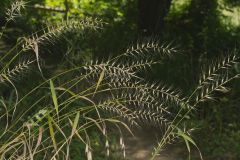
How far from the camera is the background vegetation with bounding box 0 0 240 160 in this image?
5387 mm

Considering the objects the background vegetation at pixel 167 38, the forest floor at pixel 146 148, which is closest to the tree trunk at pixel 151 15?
the background vegetation at pixel 167 38

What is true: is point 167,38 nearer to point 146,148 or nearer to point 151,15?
point 151,15

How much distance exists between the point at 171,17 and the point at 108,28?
131 centimetres

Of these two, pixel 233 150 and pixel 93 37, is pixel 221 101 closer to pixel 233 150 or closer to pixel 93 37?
pixel 233 150

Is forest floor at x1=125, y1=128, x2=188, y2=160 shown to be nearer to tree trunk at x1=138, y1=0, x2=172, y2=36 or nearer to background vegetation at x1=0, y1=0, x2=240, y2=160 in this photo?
background vegetation at x1=0, y1=0, x2=240, y2=160

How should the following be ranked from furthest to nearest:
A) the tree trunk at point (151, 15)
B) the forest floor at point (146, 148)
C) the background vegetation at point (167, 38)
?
the tree trunk at point (151, 15)
the background vegetation at point (167, 38)
the forest floor at point (146, 148)

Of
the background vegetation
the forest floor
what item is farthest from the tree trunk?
the forest floor

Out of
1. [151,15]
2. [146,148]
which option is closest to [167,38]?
[151,15]

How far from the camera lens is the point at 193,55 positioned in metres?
7.29

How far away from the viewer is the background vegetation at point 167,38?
5387mm

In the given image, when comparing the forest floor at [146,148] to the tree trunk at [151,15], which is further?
the tree trunk at [151,15]

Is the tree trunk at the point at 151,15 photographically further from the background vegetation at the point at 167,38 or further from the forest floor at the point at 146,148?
the forest floor at the point at 146,148

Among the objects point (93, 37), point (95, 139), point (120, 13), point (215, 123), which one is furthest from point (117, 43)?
point (95, 139)

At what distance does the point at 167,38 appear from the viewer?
24.1 ft
